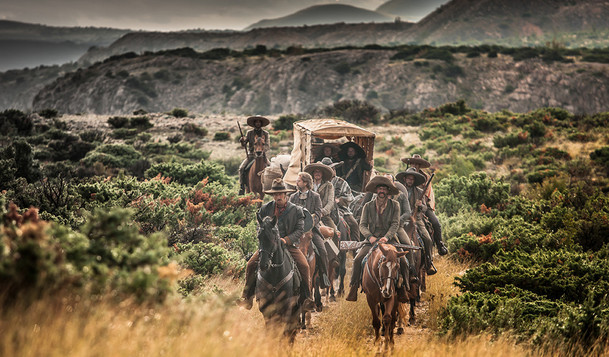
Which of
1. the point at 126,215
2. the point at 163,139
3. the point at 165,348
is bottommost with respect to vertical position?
the point at 163,139

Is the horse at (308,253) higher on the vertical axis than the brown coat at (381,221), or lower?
lower

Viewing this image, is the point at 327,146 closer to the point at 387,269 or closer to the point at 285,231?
the point at 285,231

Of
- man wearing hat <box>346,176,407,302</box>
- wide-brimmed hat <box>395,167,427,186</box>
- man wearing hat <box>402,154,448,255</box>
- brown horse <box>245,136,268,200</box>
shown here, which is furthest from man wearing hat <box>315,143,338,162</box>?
man wearing hat <box>346,176,407,302</box>

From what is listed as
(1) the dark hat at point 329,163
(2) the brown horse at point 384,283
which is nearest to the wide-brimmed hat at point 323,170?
(1) the dark hat at point 329,163

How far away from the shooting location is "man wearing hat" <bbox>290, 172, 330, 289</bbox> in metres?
8.84

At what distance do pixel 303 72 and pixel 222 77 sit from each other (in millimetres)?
11241

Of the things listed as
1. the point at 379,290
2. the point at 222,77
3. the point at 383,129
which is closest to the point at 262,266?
the point at 379,290

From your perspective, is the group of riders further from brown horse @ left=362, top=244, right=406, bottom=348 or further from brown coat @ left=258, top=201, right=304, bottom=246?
brown horse @ left=362, top=244, right=406, bottom=348

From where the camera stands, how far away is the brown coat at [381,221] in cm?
778

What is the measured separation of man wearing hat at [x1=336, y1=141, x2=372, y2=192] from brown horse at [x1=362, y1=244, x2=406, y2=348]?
4.96 meters

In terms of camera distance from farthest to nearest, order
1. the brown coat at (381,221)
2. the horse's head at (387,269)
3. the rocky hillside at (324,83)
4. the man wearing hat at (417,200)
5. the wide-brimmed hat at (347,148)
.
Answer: the rocky hillside at (324,83) < the wide-brimmed hat at (347,148) < the man wearing hat at (417,200) < the brown coat at (381,221) < the horse's head at (387,269)

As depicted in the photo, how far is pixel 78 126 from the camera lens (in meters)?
31.3

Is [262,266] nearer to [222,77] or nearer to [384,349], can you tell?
[384,349]

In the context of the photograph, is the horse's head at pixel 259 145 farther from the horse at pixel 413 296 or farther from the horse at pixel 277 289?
the horse at pixel 277 289
